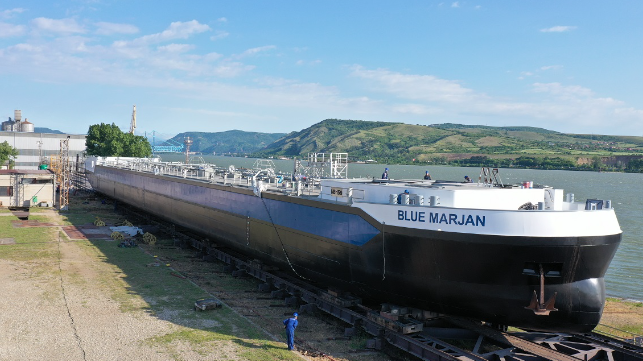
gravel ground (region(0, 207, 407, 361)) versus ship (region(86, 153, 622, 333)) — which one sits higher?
ship (region(86, 153, 622, 333))

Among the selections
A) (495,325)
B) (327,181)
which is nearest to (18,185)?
(327,181)

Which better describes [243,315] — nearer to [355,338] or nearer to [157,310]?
[157,310]

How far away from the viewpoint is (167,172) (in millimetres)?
37969

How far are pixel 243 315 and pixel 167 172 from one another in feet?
77.6

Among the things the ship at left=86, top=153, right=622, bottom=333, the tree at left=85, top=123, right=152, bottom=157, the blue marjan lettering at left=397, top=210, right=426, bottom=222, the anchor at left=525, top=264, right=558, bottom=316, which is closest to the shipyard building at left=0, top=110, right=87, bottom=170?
the tree at left=85, top=123, right=152, bottom=157

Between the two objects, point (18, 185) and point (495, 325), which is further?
point (18, 185)

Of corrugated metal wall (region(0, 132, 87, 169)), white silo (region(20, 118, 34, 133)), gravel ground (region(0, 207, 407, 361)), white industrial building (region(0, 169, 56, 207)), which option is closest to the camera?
gravel ground (region(0, 207, 407, 361))

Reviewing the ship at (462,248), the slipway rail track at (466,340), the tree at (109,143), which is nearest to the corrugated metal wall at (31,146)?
the tree at (109,143)

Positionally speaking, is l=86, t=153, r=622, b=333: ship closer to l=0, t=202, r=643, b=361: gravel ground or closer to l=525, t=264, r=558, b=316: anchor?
l=525, t=264, r=558, b=316: anchor

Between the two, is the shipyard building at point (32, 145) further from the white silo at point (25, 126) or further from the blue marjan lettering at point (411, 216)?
the blue marjan lettering at point (411, 216)

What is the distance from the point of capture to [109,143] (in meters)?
85.6

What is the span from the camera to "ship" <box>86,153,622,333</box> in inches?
492

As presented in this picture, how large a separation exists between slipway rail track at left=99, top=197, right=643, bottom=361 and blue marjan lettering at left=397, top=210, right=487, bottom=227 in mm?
3125

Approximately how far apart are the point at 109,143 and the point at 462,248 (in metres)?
83.8
